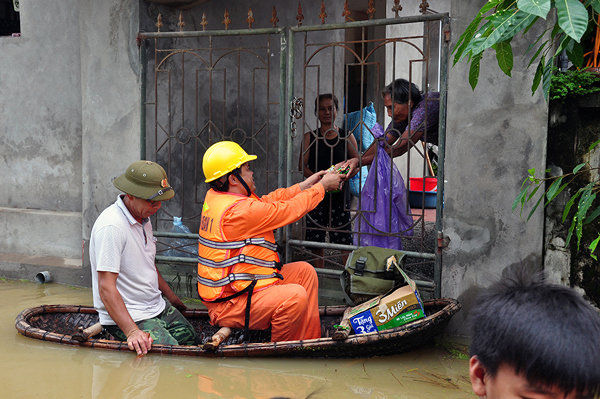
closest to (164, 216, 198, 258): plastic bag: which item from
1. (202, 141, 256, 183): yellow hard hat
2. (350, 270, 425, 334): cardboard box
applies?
(202, 141, 256, 183): yellow hard hat

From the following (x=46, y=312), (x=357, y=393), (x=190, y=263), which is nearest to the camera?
(x=357, y=393)

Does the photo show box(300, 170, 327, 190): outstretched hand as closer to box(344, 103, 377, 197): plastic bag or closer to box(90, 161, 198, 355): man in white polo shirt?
box(344, 103, 377, 197): plastic bag

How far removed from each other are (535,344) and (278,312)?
8.61 feet

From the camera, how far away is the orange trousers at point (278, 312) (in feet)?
11.8

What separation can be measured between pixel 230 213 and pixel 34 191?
332cm

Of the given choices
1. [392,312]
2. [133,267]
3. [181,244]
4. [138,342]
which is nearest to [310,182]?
[392,312]

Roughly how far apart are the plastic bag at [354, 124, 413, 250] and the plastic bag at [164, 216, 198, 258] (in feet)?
5.50

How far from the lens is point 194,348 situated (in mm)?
3469

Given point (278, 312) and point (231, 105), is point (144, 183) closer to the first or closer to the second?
point (278, 312)

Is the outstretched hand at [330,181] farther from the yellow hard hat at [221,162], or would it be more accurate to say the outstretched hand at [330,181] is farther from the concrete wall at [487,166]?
the concrete wall at [487,166]

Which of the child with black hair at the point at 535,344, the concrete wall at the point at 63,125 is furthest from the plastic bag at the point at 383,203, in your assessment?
the child with black hair at the point at 535,344

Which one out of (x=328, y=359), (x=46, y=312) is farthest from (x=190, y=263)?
(x=328, y=359)

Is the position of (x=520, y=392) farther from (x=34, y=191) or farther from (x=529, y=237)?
(x=34, y=191)

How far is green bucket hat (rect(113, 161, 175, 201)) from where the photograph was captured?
11.6 feet
